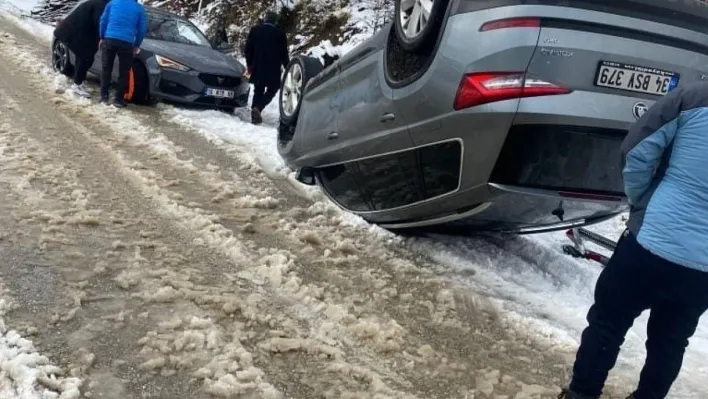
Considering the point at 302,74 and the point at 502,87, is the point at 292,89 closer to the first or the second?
the point at 302,74

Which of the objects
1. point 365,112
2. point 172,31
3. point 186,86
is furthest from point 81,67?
point 365,112

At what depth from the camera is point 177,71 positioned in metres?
9.16

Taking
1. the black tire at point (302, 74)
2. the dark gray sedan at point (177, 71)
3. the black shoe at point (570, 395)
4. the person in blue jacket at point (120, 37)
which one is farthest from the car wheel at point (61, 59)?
the black shoe at point (570, 395)

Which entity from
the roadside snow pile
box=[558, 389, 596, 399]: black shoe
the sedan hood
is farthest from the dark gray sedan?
box=[558, 389, 596, 399]: black shoe

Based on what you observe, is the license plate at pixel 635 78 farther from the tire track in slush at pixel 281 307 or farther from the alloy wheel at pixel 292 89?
the alloy wheel at pixel 292 89

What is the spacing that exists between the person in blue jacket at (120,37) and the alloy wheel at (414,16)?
215 inches

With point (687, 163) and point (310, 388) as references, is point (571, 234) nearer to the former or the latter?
point (687, 163)

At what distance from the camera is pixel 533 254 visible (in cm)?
518

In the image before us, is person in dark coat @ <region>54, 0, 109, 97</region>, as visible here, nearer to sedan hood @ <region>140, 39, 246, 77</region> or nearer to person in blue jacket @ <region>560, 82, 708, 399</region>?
sedan hood @ <region>140, 39, 246, 77</region>

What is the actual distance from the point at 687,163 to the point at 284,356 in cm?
198

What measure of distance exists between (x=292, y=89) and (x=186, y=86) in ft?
8.81

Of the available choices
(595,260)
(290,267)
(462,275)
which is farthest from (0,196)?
(595,260)

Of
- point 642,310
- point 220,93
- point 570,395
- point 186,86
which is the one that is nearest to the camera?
point 642,310

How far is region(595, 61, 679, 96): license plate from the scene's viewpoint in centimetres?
331
